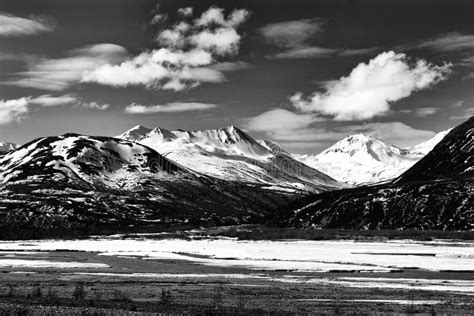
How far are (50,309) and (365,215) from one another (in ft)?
569

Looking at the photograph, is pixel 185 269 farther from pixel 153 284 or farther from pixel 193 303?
pixel 193 303

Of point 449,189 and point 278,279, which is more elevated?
point 449,189

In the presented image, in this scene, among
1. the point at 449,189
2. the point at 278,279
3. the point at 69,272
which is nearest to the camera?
the point at 278,279

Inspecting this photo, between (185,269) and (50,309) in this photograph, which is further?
(185,269)

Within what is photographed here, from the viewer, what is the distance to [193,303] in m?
38.3

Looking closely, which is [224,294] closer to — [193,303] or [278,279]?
[193,303]

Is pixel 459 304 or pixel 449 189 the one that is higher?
pixel 449 189

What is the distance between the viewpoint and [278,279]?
5900 centimetres

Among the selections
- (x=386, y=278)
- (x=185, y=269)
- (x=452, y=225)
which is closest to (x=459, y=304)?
(x=386, y=278)

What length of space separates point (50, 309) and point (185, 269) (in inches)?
1617

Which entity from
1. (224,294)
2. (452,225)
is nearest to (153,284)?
(224,294)

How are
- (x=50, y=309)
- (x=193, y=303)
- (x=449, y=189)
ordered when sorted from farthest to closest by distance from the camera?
(x=449, y=189) < (x=193, y=303) < (x=50, y=309)

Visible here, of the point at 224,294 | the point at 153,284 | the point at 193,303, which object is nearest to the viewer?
the point at 193,303

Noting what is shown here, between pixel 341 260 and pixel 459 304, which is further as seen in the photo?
pixel 341 260
